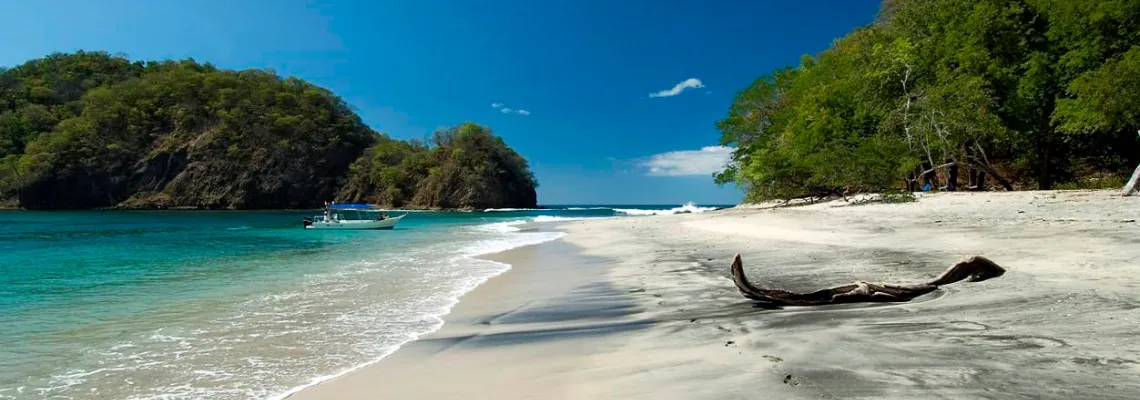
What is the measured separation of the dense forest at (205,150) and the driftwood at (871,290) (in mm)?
101754

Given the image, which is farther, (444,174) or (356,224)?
(444,174)

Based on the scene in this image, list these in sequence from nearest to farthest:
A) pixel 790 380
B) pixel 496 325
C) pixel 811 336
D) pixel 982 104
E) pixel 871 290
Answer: pixel 790 380
pixel 811 336
pixel 871 290
pixel 496 325
pixel 982 104

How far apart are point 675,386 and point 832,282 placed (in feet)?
16.5

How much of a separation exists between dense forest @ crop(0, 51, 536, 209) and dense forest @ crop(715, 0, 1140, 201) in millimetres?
82364

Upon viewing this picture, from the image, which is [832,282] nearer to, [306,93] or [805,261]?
[805,261]

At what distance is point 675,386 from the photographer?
338 cm

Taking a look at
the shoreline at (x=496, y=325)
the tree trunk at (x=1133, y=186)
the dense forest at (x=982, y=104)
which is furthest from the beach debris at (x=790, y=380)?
the dense forest at (x=982, y=104)

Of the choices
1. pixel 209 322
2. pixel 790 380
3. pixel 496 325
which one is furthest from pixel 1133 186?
pixel 209 322

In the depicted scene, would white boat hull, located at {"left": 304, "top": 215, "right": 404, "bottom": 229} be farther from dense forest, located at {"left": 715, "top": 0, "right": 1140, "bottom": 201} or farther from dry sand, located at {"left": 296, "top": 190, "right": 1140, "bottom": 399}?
dry sand, located at {"left": 296, "top": 190, "right": 1140, "bottom": 399}

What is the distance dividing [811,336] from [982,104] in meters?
27.3

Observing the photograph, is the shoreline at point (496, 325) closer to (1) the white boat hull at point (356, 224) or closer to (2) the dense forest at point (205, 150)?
(1) the white boat hull at point (356, 224)

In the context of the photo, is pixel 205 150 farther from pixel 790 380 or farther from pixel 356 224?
pixel 790 380

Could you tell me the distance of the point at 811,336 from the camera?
4238 mm

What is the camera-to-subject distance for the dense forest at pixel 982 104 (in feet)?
72.2
